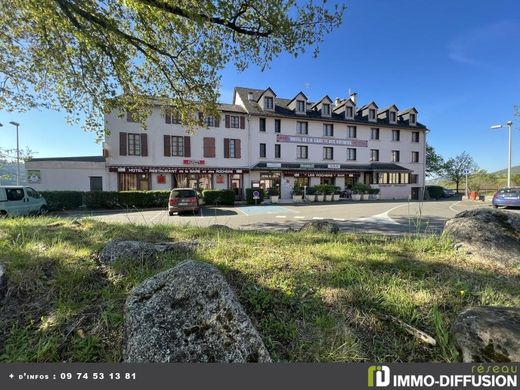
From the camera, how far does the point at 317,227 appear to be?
6.25 meters

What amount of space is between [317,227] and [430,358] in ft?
14.4

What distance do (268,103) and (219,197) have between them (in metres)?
14.0

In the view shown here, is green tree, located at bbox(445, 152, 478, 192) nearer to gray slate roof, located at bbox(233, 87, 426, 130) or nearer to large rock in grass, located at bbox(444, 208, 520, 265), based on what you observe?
gray slate roof, located at bbox(233, 87, 426, 130)

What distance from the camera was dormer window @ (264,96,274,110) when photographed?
28.9m

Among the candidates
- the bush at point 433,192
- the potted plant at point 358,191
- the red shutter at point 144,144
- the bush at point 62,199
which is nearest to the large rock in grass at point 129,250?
the bush at point 62,199

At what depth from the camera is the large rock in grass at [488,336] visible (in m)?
1.72

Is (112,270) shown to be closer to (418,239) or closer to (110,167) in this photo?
(418,239)

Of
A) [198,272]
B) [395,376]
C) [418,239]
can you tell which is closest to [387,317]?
[395,376]

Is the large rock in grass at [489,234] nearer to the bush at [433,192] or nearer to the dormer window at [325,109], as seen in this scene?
the dormer window at [325,109]

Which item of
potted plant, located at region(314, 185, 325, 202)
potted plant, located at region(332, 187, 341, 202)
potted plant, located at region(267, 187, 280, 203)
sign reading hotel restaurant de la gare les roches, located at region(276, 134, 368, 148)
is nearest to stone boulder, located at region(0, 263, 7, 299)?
potted plant, located at region(267, 187, 280, 203)

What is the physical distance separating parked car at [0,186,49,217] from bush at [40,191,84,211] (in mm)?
3513

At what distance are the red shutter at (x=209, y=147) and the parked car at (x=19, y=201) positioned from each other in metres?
14.3

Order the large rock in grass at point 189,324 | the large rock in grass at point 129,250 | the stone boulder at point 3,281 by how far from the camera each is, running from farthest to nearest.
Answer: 1. the large rock in grass at point 129,250
2. the stone boulder at point 3,281
3. the large rock in grass at point 189,324

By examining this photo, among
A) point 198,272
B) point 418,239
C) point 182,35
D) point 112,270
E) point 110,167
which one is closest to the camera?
point 198,272
